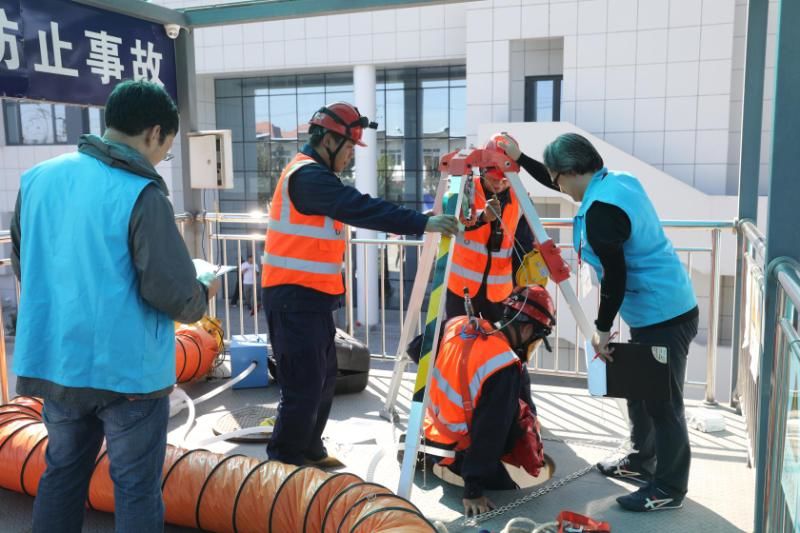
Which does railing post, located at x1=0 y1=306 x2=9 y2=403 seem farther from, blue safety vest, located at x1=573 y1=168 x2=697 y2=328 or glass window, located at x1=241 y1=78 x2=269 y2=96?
glass window, located at x1=241 y1=78 x2=269 y2=96

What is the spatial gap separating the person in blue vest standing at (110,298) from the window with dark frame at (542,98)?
15039mm

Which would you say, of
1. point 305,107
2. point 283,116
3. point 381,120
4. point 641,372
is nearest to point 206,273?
point 641,372

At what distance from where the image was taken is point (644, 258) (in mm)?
3115

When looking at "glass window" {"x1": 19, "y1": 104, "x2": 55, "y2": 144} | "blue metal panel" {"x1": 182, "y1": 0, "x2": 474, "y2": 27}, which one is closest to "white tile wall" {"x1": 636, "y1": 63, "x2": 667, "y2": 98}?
"blue metal panel" {"x1": 182, "y1": 0, "x2": 474, "y2": 27}

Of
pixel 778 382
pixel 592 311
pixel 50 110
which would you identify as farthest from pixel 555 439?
pixel 50 110

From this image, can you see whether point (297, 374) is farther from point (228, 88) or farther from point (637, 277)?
point (228, 88)

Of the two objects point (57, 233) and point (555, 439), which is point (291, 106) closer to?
point (555, 439)

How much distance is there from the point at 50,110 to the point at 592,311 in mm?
17024

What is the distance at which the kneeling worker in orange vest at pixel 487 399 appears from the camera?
3152 millimetres

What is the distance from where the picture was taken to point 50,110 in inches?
825

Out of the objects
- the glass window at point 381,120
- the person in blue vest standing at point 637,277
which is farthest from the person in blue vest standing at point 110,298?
the glass window at point 381,120

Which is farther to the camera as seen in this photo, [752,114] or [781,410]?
[752,114]

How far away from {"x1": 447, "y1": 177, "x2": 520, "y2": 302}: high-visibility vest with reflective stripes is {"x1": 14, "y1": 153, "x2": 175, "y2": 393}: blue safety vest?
2.56 meters

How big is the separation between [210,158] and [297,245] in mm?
3021
